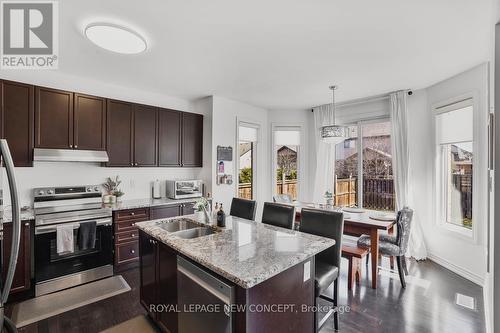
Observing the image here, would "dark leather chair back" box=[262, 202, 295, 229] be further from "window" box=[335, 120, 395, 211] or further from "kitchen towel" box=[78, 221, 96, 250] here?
"window" box=[335, 120, 395, 211]

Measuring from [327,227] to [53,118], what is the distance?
353cm

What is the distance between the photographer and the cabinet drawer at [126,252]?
330 centimetres

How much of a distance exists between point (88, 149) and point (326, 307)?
3600 mm

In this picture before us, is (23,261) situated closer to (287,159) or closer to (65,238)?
(65,238)

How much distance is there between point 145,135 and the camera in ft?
12.8

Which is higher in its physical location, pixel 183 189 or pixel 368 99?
pixel 368 99

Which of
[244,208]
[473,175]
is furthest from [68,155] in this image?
[473,175]

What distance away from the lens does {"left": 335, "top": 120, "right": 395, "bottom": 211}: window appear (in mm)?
4457

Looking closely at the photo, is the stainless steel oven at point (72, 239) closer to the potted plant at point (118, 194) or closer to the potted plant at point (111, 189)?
the potted plant at point (111, 189)

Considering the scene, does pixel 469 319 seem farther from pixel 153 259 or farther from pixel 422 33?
pixel 153 259

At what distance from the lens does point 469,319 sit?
2.33 meters

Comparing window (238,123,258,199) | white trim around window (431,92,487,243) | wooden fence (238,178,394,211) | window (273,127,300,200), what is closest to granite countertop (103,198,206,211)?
window (238,123,258,199)

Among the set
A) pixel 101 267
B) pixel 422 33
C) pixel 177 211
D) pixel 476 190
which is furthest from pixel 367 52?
pixel 101 267

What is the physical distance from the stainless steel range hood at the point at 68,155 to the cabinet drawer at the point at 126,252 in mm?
1236
